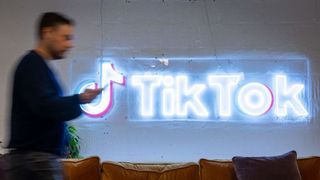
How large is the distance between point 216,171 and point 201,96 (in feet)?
2.71

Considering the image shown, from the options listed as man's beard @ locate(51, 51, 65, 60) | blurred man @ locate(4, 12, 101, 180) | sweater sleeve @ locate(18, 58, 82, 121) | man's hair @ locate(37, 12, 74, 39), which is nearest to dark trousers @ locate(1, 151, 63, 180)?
blurred man @ locate(4, 12, 101, 180)

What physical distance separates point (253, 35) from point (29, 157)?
322 centimetres

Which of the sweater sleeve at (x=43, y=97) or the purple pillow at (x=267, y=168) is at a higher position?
the sweater sleeve at (x=43, y=97)

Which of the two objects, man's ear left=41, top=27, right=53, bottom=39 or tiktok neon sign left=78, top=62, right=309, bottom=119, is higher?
man's ear left=41, top=27, right=53, bottom=39

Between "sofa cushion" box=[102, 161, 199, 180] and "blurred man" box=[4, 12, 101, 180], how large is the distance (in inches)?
80.9

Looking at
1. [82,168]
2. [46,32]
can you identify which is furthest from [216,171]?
[46,32]

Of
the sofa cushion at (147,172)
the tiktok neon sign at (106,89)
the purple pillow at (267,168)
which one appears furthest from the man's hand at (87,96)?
the tiktok neon sign at (106,89)

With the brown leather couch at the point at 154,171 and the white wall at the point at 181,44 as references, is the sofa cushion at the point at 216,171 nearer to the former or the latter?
the brown leather couch at the point at 154,171

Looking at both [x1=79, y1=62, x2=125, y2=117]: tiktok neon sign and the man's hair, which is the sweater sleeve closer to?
the man's hair

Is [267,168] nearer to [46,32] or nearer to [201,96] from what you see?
[201,96]

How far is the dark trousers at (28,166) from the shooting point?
1.69 metres

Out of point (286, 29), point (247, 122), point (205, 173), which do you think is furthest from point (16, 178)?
point (286, 29)

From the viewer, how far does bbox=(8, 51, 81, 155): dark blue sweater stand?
165 centimetres

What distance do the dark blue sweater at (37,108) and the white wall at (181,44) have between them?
2702 mm
